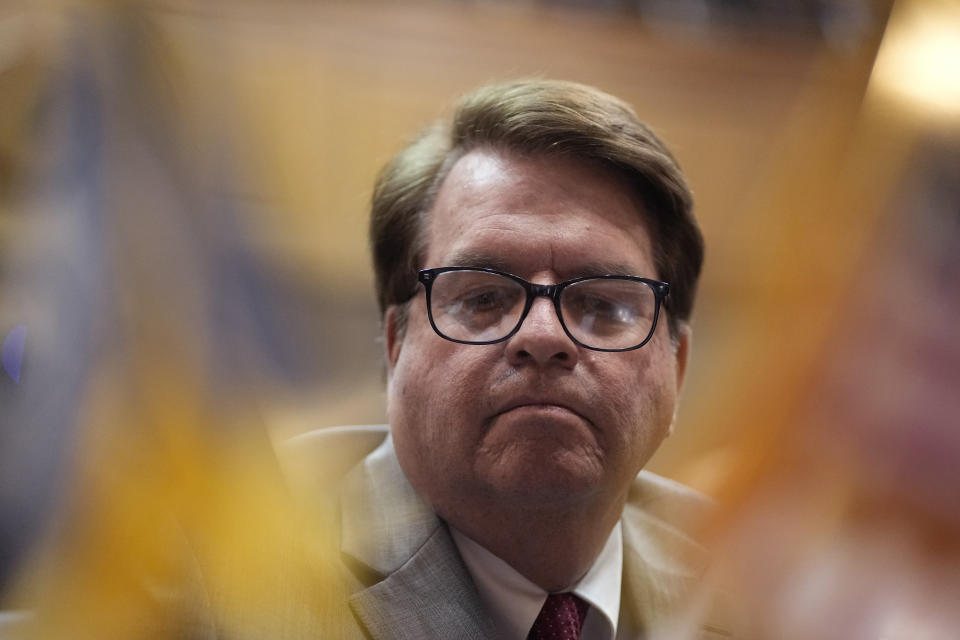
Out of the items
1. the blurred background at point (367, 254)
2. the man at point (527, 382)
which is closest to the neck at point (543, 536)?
the man at point (527, 382)

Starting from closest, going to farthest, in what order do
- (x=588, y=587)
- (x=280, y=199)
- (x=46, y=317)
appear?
(x=46, y=317)
(x=588, y=587)
(x=280, y=199)

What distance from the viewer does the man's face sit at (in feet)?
2.19

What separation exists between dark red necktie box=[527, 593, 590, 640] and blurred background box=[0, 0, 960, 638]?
14cm

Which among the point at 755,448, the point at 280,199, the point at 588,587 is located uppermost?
the point at 280,199

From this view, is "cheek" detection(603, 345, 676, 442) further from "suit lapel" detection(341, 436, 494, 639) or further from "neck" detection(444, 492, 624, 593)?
"suit lapel" detection(341, 436, 494, 639)

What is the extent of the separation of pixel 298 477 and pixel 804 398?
0.44 meters

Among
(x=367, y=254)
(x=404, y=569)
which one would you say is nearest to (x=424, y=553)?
(x=404, y=569)

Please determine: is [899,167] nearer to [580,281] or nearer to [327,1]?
[580,281]

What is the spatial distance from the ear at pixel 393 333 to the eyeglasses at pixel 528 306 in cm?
8

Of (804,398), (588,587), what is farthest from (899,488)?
(588,587)

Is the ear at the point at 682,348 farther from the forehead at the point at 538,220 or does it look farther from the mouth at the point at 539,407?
the mouth at the point at 539,407

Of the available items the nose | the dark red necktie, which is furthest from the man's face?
the dark red necktie

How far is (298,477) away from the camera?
2.44 ft

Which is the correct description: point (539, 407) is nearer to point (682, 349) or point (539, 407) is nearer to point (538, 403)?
point (538, 403)
